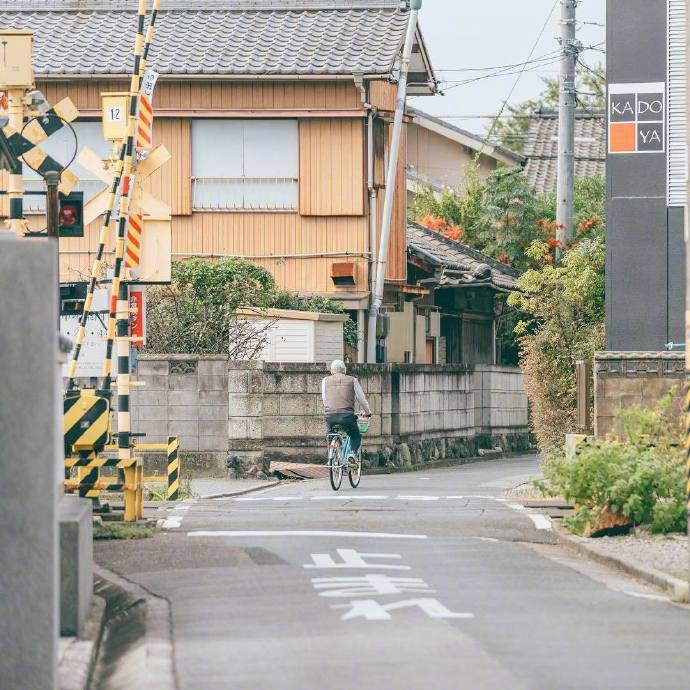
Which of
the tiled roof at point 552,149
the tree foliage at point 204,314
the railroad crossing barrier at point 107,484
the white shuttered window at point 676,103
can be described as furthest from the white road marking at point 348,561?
the tiled roof at point 552,149

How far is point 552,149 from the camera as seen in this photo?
52.7 metres

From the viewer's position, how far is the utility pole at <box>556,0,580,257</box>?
29.6m

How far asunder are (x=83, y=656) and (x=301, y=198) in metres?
19.8

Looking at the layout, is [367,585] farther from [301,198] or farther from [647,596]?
[301,198]

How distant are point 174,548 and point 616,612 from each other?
452cm

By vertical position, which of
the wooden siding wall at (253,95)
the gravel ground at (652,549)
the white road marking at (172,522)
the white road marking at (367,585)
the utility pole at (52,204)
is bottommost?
the gravel ground at (652,549)

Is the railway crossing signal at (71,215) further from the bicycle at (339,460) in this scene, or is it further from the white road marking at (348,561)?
the bicycle at (339,460)

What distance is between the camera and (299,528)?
14680 millimetres

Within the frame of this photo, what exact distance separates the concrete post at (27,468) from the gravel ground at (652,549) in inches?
230

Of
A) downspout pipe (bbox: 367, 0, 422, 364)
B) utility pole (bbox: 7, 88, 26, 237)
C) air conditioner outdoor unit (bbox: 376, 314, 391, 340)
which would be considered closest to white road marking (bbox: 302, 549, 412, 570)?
utility pole (bbox: 7, 88, 26, 237)

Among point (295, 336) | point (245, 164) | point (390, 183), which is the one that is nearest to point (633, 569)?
point (295, 336)

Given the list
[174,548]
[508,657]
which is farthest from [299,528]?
[508,657]

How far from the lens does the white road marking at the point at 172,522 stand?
14.8m

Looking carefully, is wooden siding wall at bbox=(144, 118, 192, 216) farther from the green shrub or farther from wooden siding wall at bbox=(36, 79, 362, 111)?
the green shrub
